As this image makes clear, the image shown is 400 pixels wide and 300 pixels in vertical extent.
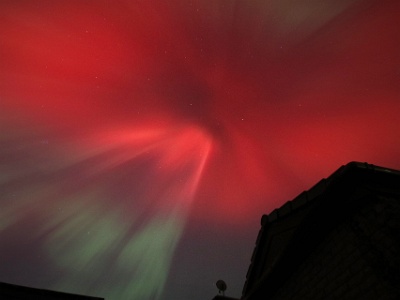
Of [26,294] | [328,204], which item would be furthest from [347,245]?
[26,294]

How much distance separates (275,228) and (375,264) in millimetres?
4727

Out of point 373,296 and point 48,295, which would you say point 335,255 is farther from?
point 48,295

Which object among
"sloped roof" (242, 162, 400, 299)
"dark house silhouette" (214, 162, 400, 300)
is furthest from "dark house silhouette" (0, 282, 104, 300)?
"dark house silhouette" (214, 162, 400, 300)

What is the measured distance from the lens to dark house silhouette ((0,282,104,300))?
13.2 metres

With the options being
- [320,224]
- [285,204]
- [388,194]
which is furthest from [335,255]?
[285,204]

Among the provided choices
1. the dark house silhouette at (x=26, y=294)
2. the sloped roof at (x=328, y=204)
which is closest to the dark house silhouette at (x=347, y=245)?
the sloped roof at (x=328, y=204)

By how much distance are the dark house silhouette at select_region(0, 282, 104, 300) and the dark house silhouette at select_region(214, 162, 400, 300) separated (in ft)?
36.5

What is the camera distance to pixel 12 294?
13.2 meters

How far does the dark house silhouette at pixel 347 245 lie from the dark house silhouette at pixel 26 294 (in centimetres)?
1113

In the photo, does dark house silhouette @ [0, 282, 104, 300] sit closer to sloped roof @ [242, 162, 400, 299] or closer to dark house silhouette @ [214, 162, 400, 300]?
sloped roof @ [242, 162, 400, 299]

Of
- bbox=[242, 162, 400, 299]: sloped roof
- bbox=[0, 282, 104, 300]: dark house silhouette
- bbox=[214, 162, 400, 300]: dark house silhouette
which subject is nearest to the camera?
bbox=[214, 162, 400, 300]: dark house silhouette

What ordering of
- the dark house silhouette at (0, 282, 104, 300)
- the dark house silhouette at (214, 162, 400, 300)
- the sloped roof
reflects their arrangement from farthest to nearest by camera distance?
the dark house silhouette at (0, 282, 104, 300), the sloped roof, the dark house silhouette at (214, 162, 400, 300)

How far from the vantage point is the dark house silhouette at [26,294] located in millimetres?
13188

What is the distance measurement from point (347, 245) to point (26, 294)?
14574 mm
